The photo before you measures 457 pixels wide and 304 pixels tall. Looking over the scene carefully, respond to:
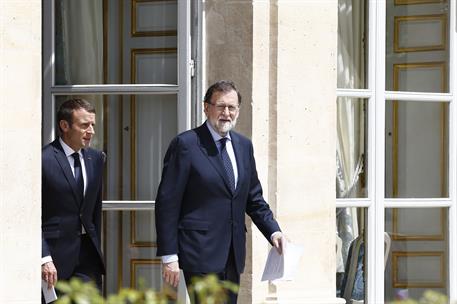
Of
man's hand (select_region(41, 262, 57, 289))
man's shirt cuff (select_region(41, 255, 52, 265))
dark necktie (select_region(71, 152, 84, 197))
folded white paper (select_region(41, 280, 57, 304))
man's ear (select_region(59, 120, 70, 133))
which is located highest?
man's ear (select_region(59, 120, 70, 133))

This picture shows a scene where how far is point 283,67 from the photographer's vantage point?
635 centimetres

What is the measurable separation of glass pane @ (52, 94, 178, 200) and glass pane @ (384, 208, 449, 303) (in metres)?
1.41

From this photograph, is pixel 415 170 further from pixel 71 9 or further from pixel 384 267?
pixel 71 9

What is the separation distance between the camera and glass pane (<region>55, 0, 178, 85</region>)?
6.59 metres

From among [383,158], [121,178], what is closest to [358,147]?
[383,158]

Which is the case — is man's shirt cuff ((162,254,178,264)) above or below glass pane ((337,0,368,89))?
below

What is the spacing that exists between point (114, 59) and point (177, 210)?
1611 mm

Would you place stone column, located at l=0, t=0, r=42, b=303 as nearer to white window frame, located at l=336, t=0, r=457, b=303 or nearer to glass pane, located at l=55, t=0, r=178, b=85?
glass pane, located at l=55, t=0, r=178, b=85

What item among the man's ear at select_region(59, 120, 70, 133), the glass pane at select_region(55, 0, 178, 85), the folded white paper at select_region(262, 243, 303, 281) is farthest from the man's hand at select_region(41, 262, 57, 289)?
the glass pane at select_region(55, 0, 178, 85)

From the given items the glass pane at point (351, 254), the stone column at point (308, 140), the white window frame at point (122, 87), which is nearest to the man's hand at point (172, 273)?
the stone column at point (308, 140)

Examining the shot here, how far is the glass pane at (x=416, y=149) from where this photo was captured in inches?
276

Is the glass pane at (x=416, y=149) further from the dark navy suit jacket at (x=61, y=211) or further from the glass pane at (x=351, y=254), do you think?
the dark navy suit jacket at (x=61, y=211)

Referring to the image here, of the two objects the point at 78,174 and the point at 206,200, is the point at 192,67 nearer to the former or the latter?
the point at 78,174

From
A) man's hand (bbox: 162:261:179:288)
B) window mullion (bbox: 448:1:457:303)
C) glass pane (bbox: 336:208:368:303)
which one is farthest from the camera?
window mullion (bbox: 448:1:457:303)
